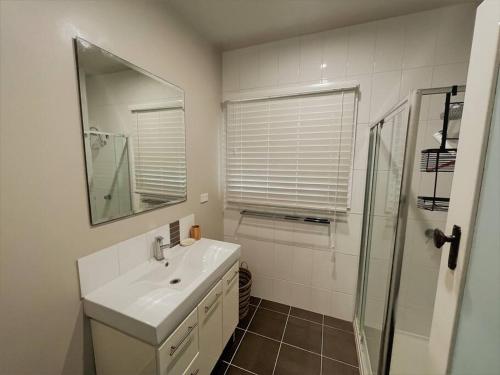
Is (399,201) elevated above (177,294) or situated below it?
above

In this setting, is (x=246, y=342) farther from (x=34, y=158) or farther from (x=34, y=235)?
(x=34, y=158)

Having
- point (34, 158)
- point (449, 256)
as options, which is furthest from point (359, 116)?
point (34, 158)

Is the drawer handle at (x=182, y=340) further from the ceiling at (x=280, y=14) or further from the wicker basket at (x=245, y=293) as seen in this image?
the ceiling at (x=280, y=14)

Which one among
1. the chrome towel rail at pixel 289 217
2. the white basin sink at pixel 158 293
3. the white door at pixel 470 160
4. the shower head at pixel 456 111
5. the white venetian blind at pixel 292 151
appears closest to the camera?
the white door at pixel 470 160

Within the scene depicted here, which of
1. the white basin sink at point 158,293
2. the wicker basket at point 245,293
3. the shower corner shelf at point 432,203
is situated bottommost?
the wicker basket at point 245,293

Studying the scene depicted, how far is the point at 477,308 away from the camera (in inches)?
23.2

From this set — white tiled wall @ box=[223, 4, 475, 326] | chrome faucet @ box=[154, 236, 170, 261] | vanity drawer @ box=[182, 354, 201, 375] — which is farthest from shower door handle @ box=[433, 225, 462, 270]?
chrome faucet @ box=[154, 236, 170, 261]

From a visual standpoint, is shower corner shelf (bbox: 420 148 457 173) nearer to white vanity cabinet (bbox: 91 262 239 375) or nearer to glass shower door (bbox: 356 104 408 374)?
glass shower door (bbox: 356 104 408 374)

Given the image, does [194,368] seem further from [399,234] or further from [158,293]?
[399,234]

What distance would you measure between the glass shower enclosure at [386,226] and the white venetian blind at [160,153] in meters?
1.36

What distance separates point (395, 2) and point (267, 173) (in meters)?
1.45

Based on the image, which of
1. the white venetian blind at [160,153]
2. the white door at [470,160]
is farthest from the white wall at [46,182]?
the white door at [470,160]

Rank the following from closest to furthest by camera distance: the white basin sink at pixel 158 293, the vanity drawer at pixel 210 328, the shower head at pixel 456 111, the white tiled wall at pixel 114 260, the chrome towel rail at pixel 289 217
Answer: the white basin sink at pixel 158 293, the white tiled wall at pixel 114 260, the vanity drawer at pixel 210 328, the shower head at pixel 456 111, the chrome towel rail at pixel 289 217

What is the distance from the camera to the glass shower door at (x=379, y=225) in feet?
3.14
